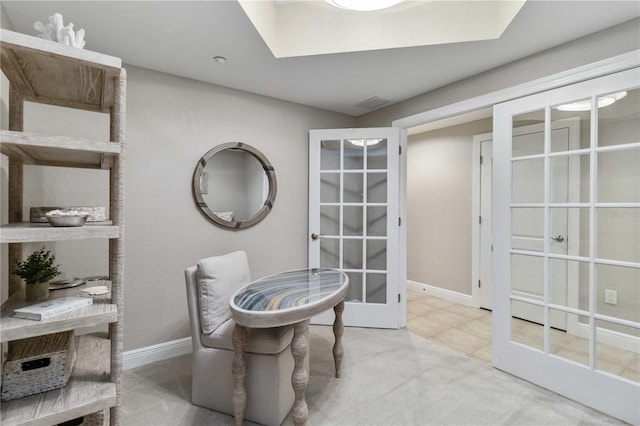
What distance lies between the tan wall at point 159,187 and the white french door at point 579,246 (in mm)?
2119

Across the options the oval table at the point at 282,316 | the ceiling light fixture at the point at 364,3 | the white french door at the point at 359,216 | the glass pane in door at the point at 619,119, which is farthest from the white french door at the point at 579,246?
the oval table at the point at 282,316

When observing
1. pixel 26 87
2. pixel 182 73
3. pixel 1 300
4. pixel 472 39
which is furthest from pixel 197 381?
pixel 472 39

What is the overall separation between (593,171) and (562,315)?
3.16 ft

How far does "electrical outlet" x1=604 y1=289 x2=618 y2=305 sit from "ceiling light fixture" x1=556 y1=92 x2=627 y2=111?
114 centimetres

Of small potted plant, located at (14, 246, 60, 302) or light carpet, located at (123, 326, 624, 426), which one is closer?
small potted plant, located at (14, 246, 60, 302)

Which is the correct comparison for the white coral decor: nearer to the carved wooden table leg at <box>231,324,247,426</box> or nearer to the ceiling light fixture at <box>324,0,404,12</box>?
the ceiling light fixture at <box>324,0,404,12</box>

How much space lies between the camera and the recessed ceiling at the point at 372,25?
1.93 meters

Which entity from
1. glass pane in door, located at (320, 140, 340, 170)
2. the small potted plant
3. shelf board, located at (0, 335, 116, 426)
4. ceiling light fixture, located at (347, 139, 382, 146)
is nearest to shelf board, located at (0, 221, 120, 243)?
the small potted plant

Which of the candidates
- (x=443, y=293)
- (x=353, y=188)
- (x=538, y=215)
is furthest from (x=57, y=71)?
(x=443, y=293)

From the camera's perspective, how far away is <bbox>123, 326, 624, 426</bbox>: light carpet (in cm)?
177

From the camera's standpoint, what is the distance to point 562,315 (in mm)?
2045

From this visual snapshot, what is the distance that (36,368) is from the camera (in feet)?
3.34

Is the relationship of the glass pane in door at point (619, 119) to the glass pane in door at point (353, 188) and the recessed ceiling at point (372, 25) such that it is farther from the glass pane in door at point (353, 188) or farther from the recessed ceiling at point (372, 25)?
the glass pane in door at point (353, 188)

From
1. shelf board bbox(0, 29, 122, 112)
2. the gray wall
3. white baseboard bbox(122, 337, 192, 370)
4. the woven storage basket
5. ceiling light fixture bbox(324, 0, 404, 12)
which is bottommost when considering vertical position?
white baseboard bbox(122, 337, 192, 370)
